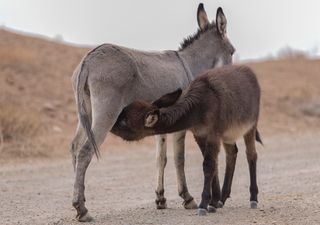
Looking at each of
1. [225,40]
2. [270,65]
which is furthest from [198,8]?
[270,65]

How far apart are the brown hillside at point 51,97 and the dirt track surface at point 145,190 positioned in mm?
1531

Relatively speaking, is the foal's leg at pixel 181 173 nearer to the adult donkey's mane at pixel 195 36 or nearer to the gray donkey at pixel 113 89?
the gray donkey at pixel 113 89

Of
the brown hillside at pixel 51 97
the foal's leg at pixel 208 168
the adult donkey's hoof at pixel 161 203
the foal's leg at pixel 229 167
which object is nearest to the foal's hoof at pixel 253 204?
the foal's leg at pixel 229 167

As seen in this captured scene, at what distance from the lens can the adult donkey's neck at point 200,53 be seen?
10.3 m

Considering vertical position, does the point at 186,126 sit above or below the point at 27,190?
above

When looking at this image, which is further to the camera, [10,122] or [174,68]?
[10,122]

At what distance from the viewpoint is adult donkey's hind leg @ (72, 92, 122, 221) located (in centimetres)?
819

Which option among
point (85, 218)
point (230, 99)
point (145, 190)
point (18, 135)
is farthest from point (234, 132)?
point (18, 135)

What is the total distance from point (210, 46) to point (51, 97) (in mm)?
12507

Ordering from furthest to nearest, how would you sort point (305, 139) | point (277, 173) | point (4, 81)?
point (4, 81)
point (305, 139)
point (277, 173)

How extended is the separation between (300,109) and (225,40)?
51.8 feet

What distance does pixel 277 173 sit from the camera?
13023mm

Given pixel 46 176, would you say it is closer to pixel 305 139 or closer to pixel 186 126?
pixel 186 126

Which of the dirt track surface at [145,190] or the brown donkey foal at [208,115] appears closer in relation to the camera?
the brown donkey foal at [208,115]
